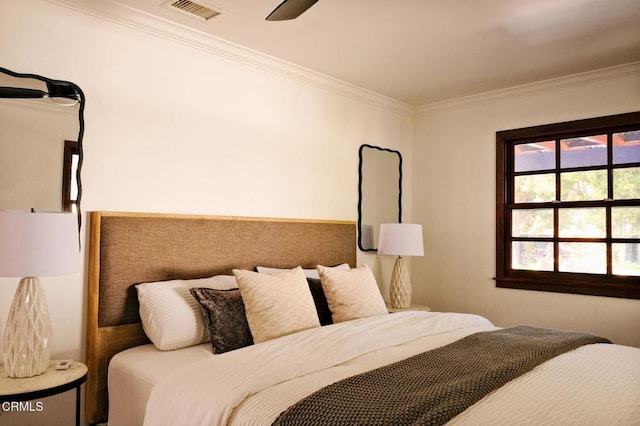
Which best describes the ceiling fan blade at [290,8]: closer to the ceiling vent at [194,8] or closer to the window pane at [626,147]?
the ceiling vent at [194,8]

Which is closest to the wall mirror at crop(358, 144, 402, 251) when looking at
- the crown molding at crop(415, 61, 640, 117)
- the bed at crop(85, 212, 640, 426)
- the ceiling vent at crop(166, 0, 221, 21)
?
the crown molding at crop(415, 61, 640, 117)

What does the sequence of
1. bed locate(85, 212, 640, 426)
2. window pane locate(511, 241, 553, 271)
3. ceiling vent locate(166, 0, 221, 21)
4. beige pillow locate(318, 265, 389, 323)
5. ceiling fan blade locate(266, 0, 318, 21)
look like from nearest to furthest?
bed locate(85, 212, 640, 426)
ceiling fan blade locate(266, 0, 318, 21)
ceiling vent locate(166, 0, 221, 21)
beige pillow locate(318, 265, 389, 323)
window pane locate(511, 241, 553, 271)

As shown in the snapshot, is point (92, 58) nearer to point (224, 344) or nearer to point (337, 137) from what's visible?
point (224, 344)

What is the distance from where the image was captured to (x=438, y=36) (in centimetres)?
305

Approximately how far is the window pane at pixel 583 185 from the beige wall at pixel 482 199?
450 mm

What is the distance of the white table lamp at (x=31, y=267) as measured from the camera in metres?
1.97

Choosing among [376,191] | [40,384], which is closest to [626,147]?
[376,191]

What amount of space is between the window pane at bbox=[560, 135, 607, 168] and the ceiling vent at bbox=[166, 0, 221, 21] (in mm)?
2861

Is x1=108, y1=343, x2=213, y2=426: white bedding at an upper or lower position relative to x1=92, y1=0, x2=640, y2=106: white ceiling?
lower

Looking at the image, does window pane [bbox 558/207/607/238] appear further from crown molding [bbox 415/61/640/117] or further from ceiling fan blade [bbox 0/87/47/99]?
ceiling fan blade [bbox 0/87/47/99]

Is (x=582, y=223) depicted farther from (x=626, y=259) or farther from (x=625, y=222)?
(x=626, y=259)

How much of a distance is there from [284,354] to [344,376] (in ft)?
1.09

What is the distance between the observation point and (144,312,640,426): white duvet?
1596 mm

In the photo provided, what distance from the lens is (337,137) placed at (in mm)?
4059
